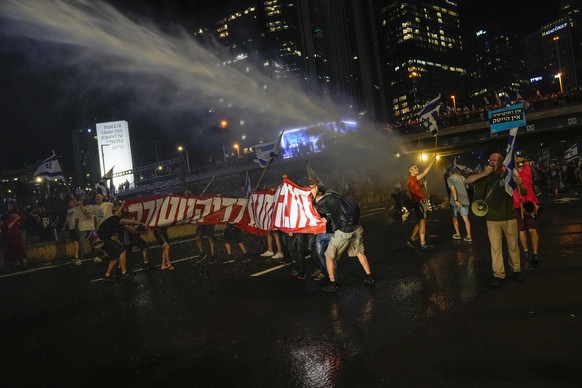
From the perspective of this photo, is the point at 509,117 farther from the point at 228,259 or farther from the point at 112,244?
the point at 112,244

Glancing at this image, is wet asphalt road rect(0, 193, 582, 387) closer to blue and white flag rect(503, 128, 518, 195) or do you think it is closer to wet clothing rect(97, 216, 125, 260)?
wet clothing rect(97, 216, 125, 260)

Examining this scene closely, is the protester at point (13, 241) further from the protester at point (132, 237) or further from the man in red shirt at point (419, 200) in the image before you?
the man in red shirt at point (419, 200)

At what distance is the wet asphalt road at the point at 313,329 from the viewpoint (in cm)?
348

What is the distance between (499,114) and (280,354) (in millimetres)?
6418

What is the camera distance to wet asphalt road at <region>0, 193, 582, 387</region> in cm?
348

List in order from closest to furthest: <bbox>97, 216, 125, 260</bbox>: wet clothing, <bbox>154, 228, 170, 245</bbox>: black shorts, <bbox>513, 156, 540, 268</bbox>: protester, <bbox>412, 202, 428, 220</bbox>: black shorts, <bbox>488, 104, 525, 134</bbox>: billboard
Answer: <bbox>513, 156, 540, 268</bbox>: protester, <bbox>488, 104, 525, 134</bbox>: billboard, <bbox>97, 216, 125, 260</bbox>: wet clothing, <bbox>412, 202, 428, 220</bbox>: black shorts, <bbox>154, 228, 170, 245</bbox>: black shorts

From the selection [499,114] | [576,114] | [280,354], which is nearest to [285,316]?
[280,354]

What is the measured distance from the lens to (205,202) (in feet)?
33.3

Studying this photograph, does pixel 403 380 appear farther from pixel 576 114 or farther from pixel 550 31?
pixel 550 31

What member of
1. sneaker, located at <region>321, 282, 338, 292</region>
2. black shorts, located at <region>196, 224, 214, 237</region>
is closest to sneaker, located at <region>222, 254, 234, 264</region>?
black shorts, located at <region>196, 224, 214, 237</region>

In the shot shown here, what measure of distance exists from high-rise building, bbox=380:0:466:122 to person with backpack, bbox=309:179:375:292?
534 feet

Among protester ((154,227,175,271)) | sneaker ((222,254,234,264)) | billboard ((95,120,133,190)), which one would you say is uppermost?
billboard ((95,120,133,190))

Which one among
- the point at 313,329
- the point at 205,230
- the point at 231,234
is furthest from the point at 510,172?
the point at 205,230

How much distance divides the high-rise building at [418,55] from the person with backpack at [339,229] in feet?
534
